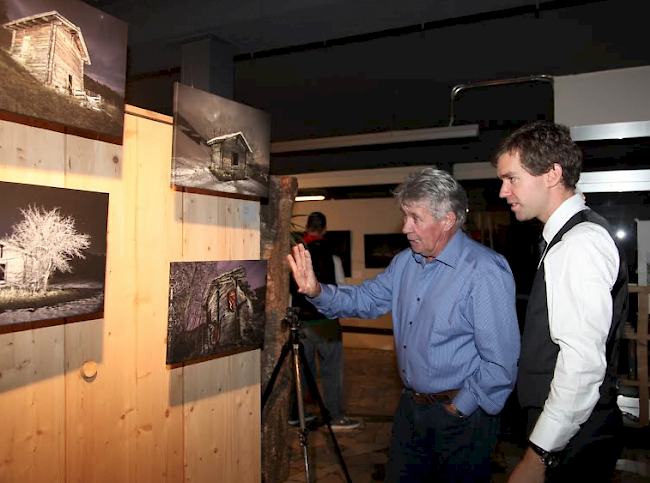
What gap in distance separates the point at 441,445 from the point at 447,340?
0.43 meters

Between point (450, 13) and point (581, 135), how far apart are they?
2.07 m

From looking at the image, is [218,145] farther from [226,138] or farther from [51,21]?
[51,21]

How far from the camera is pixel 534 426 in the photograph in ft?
5.31

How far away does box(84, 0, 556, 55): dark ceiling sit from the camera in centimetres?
327

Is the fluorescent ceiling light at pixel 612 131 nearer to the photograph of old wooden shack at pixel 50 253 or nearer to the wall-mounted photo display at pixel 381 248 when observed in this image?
the photograph of old wooden shack at pixel 50 253

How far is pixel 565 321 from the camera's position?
4.91 feet

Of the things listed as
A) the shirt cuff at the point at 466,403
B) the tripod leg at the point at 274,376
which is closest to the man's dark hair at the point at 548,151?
the shirt cuff at the point at 466,403

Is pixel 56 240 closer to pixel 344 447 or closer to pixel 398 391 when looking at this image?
pixel 344 447

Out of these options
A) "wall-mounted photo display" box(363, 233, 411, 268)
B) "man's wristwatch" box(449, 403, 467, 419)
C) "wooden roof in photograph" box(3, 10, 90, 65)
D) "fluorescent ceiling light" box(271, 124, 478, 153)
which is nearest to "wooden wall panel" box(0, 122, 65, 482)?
"wooden roof in photograph" box(3, 10, 90, 65)

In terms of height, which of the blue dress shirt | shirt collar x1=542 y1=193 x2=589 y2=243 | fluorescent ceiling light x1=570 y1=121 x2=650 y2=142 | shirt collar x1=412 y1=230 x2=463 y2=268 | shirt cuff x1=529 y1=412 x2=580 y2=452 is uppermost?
fluorescent ceiling light x1=570 y1=121 x2=650 y2=142

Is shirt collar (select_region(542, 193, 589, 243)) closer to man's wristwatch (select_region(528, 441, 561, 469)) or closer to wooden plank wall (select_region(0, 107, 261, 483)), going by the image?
man's wristwatch (select_region(528, 441, 561, 469))

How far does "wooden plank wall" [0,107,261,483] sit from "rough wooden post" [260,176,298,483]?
0.50 meters

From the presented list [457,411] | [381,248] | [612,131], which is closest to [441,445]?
[457,411]

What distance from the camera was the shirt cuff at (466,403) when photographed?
2047 mm
